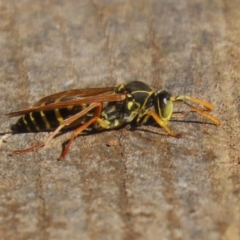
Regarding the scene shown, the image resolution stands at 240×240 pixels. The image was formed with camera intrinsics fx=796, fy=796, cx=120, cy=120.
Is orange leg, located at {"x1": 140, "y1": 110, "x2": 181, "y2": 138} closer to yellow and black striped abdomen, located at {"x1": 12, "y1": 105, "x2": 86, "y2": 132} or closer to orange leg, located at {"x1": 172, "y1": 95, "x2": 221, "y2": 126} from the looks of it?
orange leg, located at {"x1": 172, "y1": 95, "x2": 221, "y2": 126}

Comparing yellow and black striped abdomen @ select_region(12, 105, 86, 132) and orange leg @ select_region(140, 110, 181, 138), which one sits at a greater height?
yellow and black striped abdomen @ select_region(12, 105, 86, 132)

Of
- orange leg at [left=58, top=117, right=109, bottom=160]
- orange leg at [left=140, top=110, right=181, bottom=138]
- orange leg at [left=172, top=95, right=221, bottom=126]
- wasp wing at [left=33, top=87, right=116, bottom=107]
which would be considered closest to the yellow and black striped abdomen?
wasp wing at [left=33, top=87, right=116, bottom=107]

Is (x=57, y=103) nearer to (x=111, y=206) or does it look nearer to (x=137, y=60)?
(x=137, y=60)

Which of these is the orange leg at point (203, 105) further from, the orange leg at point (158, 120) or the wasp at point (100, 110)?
the orange leg at point (158, 120)

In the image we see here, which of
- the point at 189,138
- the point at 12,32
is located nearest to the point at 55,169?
the point at 189,138

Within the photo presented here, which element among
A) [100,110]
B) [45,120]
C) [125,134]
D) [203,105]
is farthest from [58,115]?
[203,105]

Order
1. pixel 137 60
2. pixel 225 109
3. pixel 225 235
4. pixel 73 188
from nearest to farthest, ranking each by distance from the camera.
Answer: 1. pixel 225 235
2. pixel 73 188
3. pixel 225 109
4. pixel 137 60
